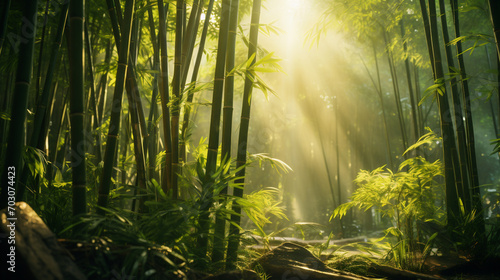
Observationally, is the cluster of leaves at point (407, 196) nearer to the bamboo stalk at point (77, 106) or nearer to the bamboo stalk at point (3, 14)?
the bamboo stalk at point (77, 106)

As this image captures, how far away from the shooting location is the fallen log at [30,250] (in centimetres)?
84

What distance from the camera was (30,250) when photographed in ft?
2.81

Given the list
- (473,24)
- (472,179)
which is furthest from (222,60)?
(473,24)

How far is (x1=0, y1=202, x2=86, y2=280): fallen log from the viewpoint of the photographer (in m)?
0.84

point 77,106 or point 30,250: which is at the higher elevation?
point 77,106

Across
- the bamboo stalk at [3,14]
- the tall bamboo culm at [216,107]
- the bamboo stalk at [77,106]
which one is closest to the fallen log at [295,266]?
the tall bamboo culm at [216,107]

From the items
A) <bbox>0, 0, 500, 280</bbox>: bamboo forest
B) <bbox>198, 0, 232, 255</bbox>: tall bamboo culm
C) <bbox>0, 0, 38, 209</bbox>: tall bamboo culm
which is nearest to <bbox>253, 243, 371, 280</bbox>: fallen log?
<bbox>0, 0, 500, 280</bbox>: bamboo forest

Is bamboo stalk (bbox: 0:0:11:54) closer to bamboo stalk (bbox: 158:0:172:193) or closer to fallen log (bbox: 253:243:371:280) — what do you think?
bamboo stalk (bbox: 158:0:172:193)

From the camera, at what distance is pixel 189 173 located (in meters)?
2.04

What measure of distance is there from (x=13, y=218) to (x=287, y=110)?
8.79 m

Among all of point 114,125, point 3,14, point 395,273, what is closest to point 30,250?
point 114,125

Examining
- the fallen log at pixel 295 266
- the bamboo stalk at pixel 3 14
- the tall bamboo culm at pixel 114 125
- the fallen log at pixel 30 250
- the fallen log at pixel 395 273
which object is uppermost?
the bamboo stalk at pixel 3 14

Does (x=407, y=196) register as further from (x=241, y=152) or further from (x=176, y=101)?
(x=176, y=101)

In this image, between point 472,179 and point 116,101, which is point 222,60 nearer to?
point 116,101
